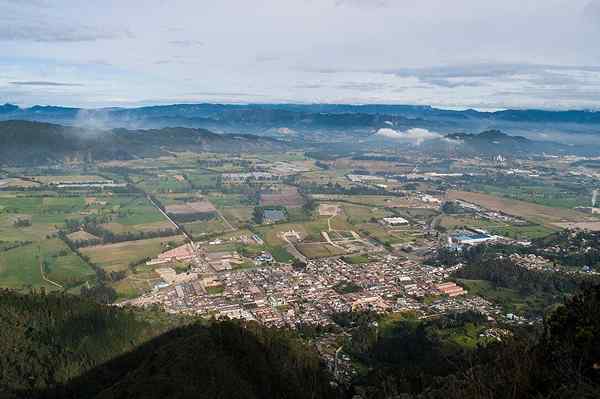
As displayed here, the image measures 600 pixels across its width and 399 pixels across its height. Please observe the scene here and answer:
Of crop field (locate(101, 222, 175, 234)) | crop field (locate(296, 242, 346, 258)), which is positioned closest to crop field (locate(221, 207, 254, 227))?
crop field (locate(101, 222, 175, 234))

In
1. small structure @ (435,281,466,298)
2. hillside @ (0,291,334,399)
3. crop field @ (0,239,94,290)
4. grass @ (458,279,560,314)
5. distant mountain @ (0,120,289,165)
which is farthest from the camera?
distant mountain @ (0,120,289,165)

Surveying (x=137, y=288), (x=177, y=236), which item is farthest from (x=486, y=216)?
(x=137, y=288)

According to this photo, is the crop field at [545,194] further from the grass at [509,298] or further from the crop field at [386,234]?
the grass at [509,298]

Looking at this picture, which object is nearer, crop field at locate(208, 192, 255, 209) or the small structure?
the small structure

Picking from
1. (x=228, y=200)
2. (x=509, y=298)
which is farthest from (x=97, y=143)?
(x=509, y=298)

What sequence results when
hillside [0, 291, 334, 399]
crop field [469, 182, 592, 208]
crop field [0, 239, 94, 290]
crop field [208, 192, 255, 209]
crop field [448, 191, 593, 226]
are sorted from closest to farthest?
hillside [0, 291, 334, 399] < crop field [0, 239, 94, 290] < crop field [448, 191, 593, 226] < crop field [208, 192, 255, 209] < crop field [469, 182, 592, 208]

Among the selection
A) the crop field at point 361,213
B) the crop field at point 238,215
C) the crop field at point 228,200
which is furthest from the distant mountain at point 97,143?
the crop field at point 361,213

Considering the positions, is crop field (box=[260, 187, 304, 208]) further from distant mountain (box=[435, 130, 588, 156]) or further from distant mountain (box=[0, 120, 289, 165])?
distant mountain (box=[435, 130, 588, 156])
